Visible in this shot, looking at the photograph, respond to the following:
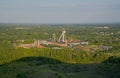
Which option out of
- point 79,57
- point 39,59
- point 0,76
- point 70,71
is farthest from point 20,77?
point 79,57

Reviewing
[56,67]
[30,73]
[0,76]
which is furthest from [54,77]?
[56,67]

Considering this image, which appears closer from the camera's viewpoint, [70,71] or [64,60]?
[70,71]

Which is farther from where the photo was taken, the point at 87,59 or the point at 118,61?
the point at 87,59

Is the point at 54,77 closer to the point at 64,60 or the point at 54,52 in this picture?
the point at 64,60

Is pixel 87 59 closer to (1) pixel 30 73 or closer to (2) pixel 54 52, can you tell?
(2) pixel 54 52

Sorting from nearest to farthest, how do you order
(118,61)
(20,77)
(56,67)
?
(20,77) → (56,67) → (118,61)

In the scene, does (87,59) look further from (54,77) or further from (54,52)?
(54,77)

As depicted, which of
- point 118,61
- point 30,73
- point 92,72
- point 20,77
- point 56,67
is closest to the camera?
point 20,77

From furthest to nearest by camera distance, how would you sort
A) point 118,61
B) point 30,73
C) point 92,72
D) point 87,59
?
point 87,59 < point 118,61 < point 92,72 < point 30,73

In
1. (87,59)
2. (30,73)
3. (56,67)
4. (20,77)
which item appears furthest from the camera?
(87,59)
